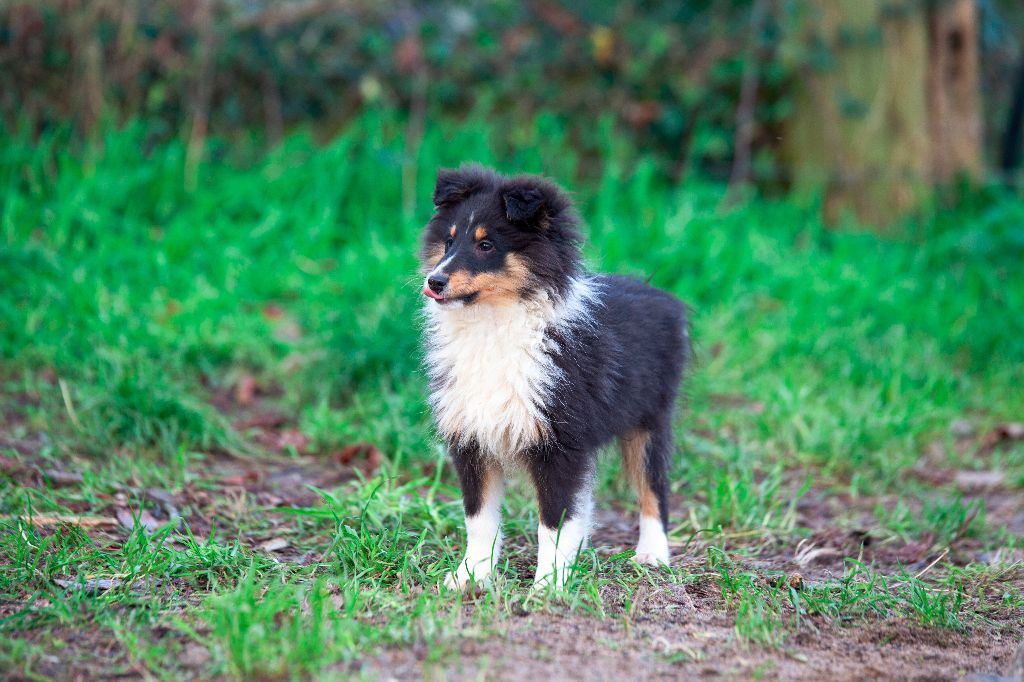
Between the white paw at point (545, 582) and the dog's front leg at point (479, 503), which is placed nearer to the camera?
the white paw at point (545, 582)

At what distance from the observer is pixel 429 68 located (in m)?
9.00

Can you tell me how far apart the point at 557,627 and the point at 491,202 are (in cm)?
143

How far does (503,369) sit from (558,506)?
1.64 ft

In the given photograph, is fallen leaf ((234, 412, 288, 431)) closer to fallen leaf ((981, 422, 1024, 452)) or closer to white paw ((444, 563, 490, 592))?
white paw ((444, 563, 490, 592))

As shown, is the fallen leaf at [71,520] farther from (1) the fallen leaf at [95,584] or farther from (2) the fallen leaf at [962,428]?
(2) the fallen leaf at [962,428]

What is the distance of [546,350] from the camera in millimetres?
3783

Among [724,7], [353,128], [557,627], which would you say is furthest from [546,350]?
[724,7]

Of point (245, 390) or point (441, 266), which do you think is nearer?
point (441, 266)

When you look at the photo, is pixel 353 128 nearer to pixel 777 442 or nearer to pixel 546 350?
pixel 777 442

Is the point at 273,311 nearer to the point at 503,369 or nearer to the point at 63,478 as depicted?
the point at 63,478

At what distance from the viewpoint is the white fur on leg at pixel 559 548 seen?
3.75m

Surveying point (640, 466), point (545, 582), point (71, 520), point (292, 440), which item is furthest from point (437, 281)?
point (292, 440)

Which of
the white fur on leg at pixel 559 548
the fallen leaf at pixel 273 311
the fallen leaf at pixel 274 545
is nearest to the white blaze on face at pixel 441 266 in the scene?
the white fur on leg at pixel 559 548

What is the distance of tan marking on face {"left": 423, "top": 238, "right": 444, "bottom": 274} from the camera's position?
4.02 meters
